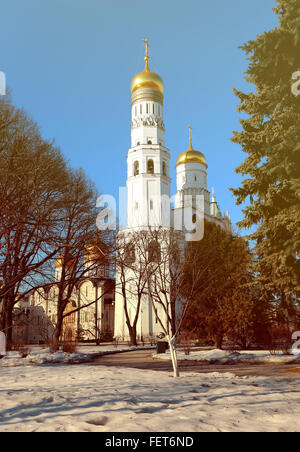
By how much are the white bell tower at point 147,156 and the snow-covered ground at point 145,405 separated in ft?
111

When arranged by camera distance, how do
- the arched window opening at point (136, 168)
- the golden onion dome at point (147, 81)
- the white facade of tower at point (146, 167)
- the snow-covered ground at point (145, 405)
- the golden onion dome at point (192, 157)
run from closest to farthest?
the snow-covered ground at point (145, 405) < the white facade of tower at point (146, 167) < the arched window opening at point (136, 168) < the golden onion dome at point (147, 81) < the golden onion dome at point (192, 157)

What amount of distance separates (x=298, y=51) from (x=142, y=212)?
3194cm

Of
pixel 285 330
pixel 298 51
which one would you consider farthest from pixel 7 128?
pixel 285 330

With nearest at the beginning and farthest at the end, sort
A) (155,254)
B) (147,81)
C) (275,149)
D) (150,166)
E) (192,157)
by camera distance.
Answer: (275,149) → (155,254) → (150,166) → (147,81) → (192,157)

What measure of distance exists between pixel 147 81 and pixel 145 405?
4369 cm

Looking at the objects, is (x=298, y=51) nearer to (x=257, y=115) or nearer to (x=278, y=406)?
(x=257, y=115)

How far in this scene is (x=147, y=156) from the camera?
44.5 metres

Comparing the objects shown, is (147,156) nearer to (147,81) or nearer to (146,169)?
(146,169)

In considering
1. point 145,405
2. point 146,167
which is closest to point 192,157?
point 146,167

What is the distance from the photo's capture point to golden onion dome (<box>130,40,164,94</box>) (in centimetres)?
→ 4562

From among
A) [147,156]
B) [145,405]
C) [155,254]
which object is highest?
[147,156]

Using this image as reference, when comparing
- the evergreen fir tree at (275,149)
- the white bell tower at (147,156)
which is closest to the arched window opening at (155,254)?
the evergreen fir tree at (275,149)

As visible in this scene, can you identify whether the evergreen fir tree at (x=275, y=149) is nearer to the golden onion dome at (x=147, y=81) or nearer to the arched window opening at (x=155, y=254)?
the arched window opening at (x=155, y=254)

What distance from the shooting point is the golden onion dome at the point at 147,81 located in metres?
45.6
